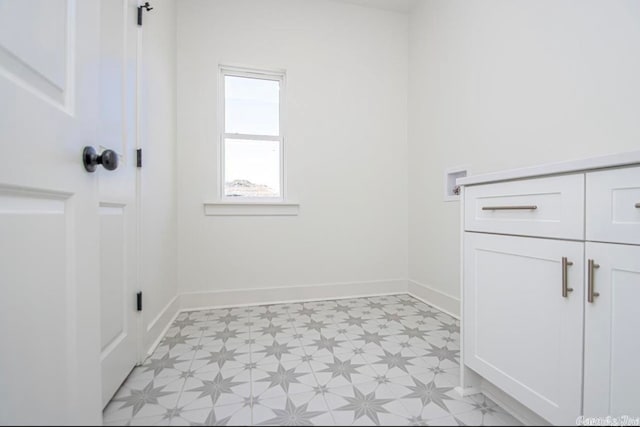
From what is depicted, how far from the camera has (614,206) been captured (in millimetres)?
678

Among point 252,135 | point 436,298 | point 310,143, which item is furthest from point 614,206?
point 252,135

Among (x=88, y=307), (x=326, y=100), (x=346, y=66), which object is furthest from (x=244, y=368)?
(x=346, y=66)

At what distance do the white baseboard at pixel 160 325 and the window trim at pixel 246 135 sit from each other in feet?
2.59

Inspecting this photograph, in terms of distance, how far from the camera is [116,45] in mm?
1106

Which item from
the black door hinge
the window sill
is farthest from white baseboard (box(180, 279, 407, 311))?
the black door hinge

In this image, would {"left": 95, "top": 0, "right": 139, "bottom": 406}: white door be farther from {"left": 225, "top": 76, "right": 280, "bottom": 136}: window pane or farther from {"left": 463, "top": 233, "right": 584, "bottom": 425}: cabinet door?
{"left": 463, "top": 233, "right": 584, "bottom": 425}: cabinet door

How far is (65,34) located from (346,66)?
214cm

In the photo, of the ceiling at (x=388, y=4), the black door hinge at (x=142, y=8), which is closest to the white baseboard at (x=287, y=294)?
the black door hinge at (x=142, y=8)

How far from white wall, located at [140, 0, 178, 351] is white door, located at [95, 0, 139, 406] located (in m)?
0.11

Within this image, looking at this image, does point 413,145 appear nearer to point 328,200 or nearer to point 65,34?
point 328,200

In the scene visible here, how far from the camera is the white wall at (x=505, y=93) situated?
1142mm

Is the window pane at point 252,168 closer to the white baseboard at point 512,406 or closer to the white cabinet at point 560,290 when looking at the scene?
the white cabinet at point 560,290

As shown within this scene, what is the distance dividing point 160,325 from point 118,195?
834mm

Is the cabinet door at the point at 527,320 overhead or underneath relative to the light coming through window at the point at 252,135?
underneath
